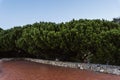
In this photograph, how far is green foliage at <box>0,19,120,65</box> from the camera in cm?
1758

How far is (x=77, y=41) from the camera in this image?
64.1ft

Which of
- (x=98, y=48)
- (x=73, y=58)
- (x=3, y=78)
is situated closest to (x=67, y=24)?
(x=73, y=58)

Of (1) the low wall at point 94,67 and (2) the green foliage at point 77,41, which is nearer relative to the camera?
(1) the low wall at point 94,67

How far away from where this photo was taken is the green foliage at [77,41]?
17.6 m

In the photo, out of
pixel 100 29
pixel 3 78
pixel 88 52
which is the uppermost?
pixel 100 29

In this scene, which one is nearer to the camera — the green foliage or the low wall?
the low wall

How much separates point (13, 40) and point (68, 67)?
10.4 meters

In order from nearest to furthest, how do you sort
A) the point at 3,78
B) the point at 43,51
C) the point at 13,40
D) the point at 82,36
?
the point at 3,78
the point at 82,36
the point at 43,51
the point at 13,40

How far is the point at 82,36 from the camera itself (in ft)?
63.4

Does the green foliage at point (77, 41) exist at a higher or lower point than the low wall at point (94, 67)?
higher

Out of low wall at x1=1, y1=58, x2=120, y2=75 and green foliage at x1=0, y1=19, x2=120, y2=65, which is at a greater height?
green foliage at x1=0, y1=19, x2=120, y2=65

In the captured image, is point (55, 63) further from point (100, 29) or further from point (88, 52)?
point (100, 29)

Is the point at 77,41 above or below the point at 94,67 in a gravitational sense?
above

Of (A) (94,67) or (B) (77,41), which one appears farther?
(B) (77,41)
